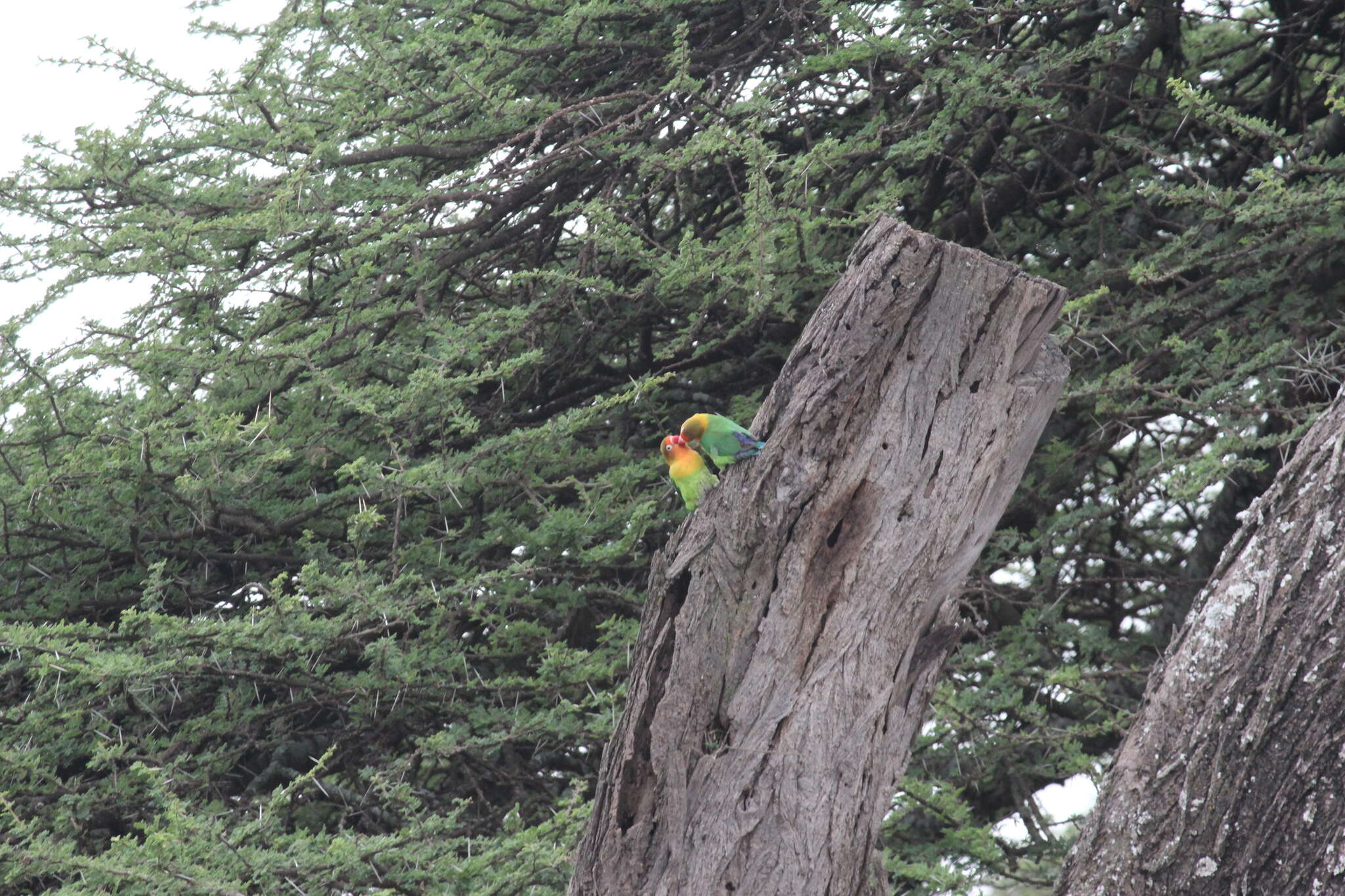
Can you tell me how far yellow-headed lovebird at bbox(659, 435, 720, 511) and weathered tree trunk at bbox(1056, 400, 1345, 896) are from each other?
5.90 feet

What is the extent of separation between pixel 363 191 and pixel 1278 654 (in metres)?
4.14

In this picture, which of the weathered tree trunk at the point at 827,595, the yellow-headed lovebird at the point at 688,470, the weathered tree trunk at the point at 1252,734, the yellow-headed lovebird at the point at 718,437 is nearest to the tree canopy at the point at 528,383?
the yellow-headed lovebird at the point at 688,470

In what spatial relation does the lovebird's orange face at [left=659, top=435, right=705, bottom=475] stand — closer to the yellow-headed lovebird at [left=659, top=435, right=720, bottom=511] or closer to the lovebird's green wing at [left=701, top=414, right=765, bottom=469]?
the yellow-headed lovebird at [left=659, top=435, right=720, bottom=511]

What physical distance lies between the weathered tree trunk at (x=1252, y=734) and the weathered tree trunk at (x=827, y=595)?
1.87ft

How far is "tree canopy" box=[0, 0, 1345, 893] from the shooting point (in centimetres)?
421

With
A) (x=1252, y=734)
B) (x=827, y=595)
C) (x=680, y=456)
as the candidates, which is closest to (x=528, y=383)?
(x=680, y=456)

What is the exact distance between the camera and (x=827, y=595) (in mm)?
2574

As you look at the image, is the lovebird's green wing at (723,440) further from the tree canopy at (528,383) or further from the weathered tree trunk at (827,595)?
the tree canopy at (528,383)

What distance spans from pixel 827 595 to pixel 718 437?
2.71 ft

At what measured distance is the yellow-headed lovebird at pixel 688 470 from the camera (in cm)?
368

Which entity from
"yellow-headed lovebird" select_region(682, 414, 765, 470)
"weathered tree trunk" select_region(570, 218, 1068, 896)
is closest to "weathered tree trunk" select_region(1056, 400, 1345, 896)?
"weathered tree trunk" select_region(570, 218, 1068, 896)

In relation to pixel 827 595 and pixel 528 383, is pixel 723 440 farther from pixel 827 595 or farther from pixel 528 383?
pixel 528 383

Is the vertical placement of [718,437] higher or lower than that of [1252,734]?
higher

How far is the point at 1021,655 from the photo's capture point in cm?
477
